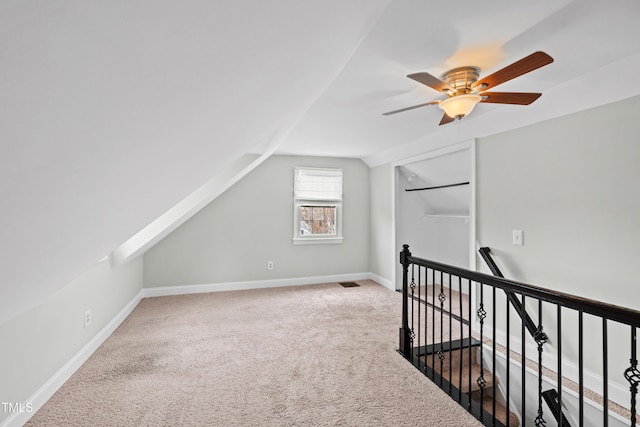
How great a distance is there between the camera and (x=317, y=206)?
16.8ft

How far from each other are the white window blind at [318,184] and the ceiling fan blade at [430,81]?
317 cm

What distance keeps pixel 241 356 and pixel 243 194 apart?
2651mm

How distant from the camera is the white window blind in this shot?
4996 mm

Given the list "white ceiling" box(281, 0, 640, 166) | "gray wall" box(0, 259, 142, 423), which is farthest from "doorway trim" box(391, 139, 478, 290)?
"gray wall" box(0, 259, 142, 423)

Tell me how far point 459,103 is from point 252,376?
2.39 m

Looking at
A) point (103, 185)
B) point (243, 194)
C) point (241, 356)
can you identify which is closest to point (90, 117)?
point (103, 185)

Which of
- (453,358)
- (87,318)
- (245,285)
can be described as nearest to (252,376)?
(87,318)

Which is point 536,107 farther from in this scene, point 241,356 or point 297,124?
point 241,356

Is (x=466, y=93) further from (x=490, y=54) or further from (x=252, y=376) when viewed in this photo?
(x=252, y=376)

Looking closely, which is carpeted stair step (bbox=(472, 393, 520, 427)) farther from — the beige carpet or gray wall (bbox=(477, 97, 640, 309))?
gray wall (bbox=(477, 97, 640, 309))

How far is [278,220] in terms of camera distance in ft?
16.1

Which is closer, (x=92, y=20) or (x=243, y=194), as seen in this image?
(x=92, y=20)

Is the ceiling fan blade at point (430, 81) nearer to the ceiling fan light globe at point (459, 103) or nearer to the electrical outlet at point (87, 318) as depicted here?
the ceiling fan light globe at point (459, 103)

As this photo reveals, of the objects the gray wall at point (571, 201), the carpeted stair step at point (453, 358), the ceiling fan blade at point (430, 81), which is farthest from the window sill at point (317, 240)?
the ceiling fan blade at point (430, 81)
